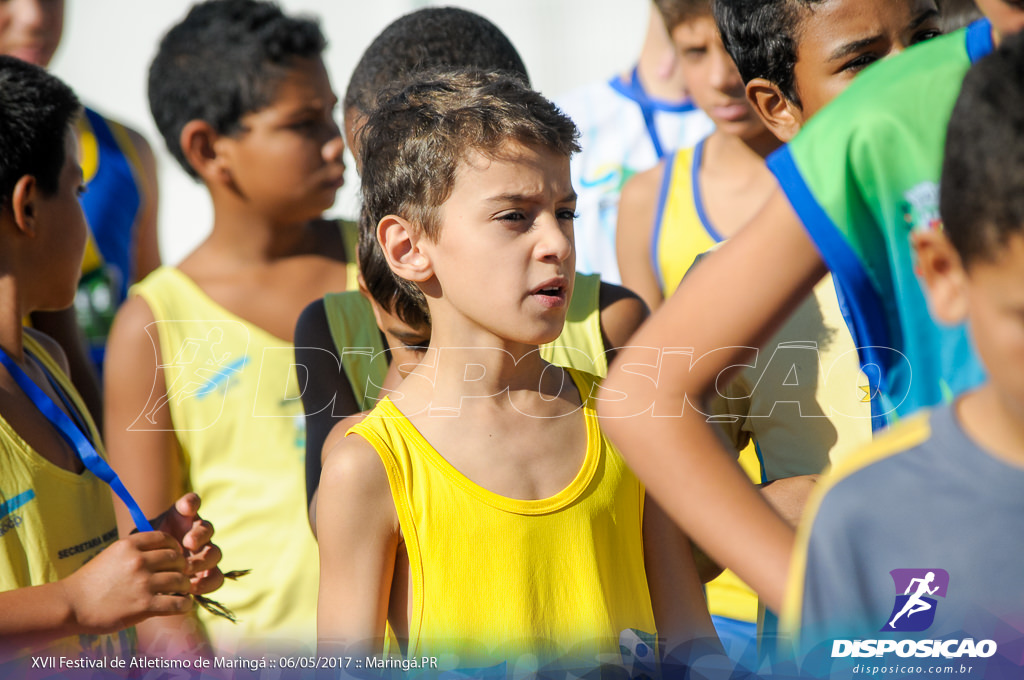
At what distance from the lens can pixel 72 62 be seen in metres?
6.25

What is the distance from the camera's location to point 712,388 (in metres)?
1.07

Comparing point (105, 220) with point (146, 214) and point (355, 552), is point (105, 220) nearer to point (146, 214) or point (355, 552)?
point (146, 214)

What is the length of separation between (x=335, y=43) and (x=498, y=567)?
5264mm

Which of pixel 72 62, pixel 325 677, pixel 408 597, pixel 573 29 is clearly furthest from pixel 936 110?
pixel 72 62

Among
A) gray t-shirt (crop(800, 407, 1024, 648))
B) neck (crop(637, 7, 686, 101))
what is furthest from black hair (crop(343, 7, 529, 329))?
gray t-shirt (crop(800, 407, 1024, 648))

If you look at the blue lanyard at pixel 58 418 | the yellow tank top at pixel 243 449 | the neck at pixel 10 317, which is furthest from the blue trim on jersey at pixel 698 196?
the neck at pixel 10 317

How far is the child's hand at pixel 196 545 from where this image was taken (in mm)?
1801

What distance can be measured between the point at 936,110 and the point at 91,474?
1.68 meters

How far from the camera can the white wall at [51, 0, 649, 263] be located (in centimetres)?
598

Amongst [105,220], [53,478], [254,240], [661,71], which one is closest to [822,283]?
[53,478]

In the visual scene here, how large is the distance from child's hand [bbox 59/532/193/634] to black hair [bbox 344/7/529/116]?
44.4 inches

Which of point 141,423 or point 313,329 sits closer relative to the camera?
point 313,329

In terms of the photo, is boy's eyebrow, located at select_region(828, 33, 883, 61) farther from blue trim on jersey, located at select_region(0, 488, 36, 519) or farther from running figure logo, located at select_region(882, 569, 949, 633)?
blue trim on jersey, located at select_region(0, 488, 36, 519)

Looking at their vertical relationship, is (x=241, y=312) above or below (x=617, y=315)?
above
